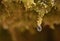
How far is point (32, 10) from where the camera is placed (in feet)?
3.30

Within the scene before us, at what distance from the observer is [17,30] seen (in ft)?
3.87

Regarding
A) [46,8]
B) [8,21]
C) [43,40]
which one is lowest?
[43,40]

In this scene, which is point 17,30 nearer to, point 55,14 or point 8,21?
point 8,21

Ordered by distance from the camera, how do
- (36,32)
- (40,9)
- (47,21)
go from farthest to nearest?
1. (36,32)
2. (47,21)
3. (40,9)

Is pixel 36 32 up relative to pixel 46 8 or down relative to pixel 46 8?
down

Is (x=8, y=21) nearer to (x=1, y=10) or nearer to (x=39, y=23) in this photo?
(x=1, y=10)

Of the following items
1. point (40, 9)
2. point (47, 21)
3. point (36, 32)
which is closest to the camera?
point (40, 9)

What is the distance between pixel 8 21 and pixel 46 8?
269 millimetres

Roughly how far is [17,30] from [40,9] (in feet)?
0.93

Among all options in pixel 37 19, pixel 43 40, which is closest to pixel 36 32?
pixel 43 40

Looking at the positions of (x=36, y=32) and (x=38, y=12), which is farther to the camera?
(x=36, y=32)

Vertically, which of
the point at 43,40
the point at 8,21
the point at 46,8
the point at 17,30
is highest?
the point at 46,8

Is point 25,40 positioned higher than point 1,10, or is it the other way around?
point 1,10

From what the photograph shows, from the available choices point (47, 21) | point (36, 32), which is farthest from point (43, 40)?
point (47, 21)
